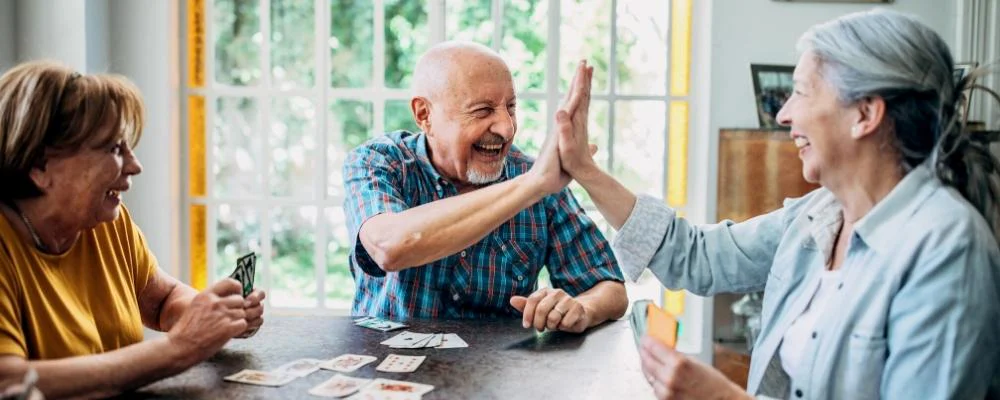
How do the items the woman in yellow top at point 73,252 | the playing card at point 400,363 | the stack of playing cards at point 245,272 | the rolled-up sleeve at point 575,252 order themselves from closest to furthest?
the woman in yellow top at point 73,252 → the playing card at point 400,363 → the stack of playing cards at point 245,272 → the rolled-up sleeve at point 575,252

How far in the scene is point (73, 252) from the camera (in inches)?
67.1

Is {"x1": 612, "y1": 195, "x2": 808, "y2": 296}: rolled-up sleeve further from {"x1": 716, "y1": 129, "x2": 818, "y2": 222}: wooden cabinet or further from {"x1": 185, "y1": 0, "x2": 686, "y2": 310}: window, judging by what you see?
{"x1": 185, "y1": 0, "x2": 686, "y2": 310}: window

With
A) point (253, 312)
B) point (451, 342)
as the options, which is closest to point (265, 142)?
point (253, 312)

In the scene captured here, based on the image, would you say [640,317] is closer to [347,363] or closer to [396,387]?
[396,387]

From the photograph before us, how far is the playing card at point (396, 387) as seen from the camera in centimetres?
158

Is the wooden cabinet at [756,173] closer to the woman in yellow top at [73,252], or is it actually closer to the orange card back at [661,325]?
the orange card back at [661,325]

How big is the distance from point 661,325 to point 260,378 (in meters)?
0.75

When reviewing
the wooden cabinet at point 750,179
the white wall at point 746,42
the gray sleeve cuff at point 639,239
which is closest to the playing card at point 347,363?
the gray sleeve cuff at point 639,239

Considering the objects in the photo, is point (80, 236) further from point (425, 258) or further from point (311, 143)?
point (311, 143)

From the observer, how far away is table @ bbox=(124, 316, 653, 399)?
1594 millimetres

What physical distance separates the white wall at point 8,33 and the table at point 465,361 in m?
2.23

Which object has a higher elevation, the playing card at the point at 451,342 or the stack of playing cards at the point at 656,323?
the stack of playing cards at the point at 656,323

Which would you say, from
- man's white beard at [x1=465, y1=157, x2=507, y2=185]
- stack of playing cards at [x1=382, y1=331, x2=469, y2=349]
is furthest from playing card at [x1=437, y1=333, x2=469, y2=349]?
man's white beard at [x1=465, y1=157, x2=507, y2=185]

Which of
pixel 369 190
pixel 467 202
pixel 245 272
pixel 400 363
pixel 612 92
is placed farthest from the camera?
pixel 612 92
